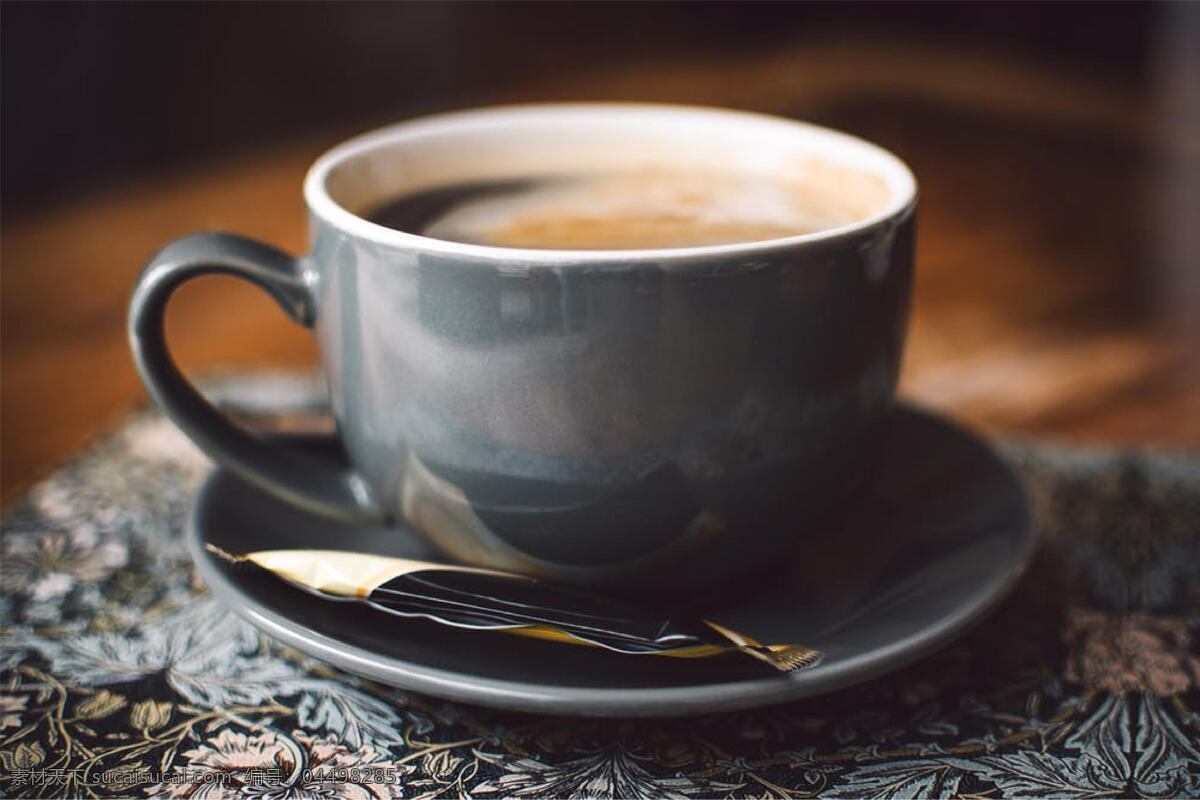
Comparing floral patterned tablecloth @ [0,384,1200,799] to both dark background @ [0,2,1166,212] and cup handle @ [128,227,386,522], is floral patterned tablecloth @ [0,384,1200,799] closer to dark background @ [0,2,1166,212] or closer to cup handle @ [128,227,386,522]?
cup handle @ [128,227,386,522]

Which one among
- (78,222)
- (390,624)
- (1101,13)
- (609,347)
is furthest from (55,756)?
(1101,13)

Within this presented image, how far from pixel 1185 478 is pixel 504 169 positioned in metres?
0.38

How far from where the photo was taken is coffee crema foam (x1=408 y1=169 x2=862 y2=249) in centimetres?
52

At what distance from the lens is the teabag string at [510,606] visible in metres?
0.37

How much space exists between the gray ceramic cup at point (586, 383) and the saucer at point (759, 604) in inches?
0.9

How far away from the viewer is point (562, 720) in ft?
1.33

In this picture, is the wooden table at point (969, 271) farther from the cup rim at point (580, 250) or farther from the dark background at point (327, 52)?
the cup rim at point (580, 250)

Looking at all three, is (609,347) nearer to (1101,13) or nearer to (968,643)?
(968,643)

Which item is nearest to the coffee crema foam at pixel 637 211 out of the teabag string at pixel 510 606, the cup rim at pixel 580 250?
the cup rim at pixel 580 250

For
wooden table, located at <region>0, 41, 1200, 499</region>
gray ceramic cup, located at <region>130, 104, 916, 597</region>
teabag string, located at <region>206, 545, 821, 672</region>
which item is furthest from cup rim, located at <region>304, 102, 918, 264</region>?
wooden table, located at <region>0, 41, 1200, 499</region>

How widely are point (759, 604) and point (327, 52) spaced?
1.84m

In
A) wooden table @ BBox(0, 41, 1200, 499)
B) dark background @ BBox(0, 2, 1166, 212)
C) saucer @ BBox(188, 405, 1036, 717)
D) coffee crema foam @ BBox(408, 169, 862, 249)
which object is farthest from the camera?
dark background @ BBox(0, 2, 1166, 212)

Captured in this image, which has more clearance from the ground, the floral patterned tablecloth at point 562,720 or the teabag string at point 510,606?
the teabag string at point 510,606

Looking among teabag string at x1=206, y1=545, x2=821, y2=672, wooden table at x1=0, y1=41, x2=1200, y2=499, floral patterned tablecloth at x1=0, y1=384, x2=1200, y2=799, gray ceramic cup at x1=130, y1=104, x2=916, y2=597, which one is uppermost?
gray ceramic cup at x1=130, y1=104, x2=916, y2=597
